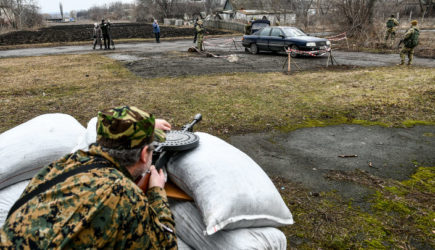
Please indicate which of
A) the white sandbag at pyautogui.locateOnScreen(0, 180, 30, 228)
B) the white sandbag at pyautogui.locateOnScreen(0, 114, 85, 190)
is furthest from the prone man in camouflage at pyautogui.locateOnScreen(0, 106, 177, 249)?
the white sandbag at pyautogui.locateOnScreen(0, 114, 85, 190)

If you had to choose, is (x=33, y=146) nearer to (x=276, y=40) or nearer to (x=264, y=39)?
(x=276, y=40)

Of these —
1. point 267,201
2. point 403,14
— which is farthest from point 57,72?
point 403,14

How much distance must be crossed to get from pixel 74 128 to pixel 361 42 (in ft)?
60.1

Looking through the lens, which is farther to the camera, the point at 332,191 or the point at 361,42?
the point at 361,42

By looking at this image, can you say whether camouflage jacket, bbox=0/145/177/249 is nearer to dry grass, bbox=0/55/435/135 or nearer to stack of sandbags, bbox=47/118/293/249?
stack of sandbags, bbox=47/118/293/249

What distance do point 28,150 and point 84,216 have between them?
193 centimetres

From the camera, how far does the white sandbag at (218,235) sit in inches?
85.7

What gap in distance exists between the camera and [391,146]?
492 cm

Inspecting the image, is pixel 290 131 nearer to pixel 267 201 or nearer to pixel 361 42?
pixel 267 201

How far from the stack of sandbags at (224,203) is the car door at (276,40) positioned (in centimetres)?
1292

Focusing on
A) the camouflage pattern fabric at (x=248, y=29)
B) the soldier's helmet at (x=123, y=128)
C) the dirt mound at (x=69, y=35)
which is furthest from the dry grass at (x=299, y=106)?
the dirt mound at (x=69, y=35)

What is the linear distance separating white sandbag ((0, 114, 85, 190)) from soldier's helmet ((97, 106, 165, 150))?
1.63m

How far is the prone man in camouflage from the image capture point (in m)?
1.31

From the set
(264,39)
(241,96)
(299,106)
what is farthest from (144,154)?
(264,39)
